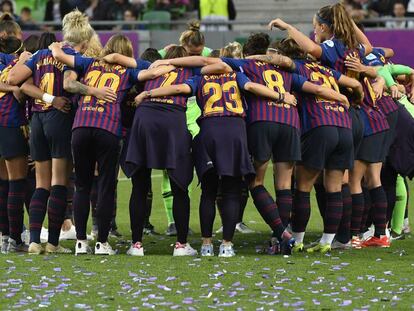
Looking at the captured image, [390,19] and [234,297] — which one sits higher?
[390,19]

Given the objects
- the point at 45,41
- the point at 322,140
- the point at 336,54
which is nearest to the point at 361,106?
the point at 336,54

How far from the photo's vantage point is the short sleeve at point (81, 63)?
10.2m

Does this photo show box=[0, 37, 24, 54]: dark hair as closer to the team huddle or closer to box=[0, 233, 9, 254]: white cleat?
the team huddle

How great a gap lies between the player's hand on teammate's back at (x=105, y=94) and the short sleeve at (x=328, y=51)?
182 cm

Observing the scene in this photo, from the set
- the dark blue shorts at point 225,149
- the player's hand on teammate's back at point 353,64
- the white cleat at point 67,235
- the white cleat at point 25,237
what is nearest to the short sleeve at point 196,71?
the dark blue shorts at point 225,149

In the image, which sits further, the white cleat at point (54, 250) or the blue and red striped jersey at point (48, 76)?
the white cleat at point (54, 250)

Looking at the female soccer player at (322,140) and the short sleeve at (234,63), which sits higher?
the short sleeve at (234,63)

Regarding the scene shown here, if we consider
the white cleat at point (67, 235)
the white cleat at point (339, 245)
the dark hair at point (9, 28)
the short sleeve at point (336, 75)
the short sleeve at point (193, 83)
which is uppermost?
the dark hair at point (9, 28)

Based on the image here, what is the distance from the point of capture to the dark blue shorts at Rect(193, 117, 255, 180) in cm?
1000

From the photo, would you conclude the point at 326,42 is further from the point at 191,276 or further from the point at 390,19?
the point at 390,19

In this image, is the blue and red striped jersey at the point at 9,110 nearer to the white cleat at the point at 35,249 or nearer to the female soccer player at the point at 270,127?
the white cleat at the point at 35,249

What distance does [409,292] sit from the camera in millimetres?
8383

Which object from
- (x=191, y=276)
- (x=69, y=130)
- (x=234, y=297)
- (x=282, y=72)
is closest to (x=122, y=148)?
(x=69, y=130)

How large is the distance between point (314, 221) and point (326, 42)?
3562 millimetres
